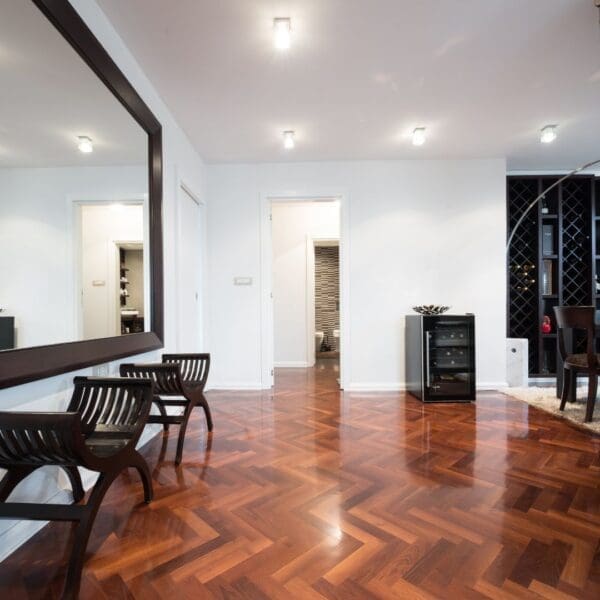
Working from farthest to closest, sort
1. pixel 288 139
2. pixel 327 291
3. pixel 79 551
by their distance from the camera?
pixel 327 291 → pixel 288 139 → pixel 79 551

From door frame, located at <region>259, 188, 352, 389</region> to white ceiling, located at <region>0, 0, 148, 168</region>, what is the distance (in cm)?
207

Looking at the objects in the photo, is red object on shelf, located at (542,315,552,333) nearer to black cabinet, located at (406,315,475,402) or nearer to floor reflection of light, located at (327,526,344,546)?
black cabinet, located at (406,315,475,402)

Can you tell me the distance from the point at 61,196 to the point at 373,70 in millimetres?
2098

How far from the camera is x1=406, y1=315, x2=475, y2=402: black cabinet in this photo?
355 centimetres

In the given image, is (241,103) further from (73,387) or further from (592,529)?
(592,529)

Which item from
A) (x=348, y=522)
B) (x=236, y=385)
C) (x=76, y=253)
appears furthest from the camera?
(x=236, y=385)

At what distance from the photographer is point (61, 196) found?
176 cm

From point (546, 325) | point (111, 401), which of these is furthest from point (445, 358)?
point (111, 401)

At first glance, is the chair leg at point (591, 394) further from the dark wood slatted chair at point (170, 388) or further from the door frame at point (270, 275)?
the dark wood slatted chair at point (170, 388)

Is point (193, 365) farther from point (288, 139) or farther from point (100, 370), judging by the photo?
point (288, 139)

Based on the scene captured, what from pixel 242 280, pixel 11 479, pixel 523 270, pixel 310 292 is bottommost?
pixel 11 479

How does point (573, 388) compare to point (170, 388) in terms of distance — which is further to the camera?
point (573, 388)

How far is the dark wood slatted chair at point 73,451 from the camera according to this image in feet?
3.81

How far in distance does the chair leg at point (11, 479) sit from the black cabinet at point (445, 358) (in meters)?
3.11
